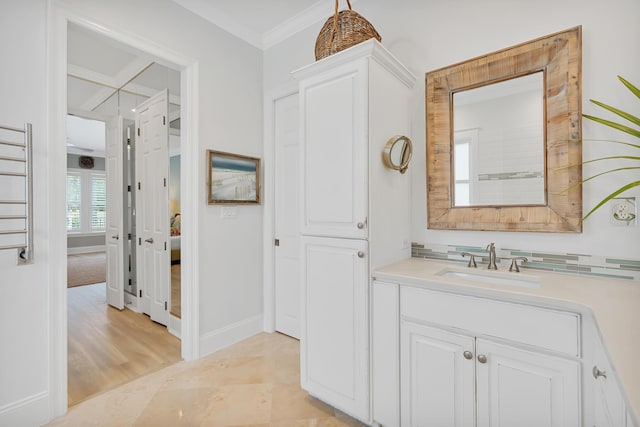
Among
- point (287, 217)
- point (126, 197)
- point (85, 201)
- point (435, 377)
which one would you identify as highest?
point (85, 201)

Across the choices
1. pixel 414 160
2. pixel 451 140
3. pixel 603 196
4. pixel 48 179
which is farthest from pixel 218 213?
A: pixel 603 196

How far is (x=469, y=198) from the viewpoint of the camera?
181 centimetres

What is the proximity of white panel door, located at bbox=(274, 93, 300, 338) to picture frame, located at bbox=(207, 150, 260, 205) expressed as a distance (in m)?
0.21

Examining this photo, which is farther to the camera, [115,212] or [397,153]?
[115,212]

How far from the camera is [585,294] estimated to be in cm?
118

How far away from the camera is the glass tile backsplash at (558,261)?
141 centimetres

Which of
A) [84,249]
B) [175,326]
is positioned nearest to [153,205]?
[175,326]

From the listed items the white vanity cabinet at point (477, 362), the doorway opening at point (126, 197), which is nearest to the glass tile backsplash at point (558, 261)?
the white vanity cabinet at point (477, 362)

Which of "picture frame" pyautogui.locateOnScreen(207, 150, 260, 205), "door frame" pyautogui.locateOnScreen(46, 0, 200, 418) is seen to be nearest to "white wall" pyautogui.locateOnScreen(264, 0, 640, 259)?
"picture frame" pyautogui.locateOnScreen(207, 150, 260, 205)

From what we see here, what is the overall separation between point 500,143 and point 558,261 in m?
0.69

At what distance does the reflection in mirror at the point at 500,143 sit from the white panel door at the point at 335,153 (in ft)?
2.24

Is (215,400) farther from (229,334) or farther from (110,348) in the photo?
(110,348)

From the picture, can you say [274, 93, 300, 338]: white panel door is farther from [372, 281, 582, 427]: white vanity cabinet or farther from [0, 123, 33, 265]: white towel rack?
[0, 123, 33, 265]: white towel rack

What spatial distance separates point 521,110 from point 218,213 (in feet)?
7.22
